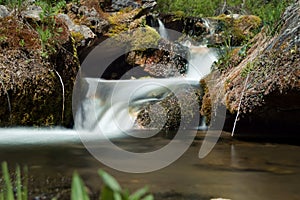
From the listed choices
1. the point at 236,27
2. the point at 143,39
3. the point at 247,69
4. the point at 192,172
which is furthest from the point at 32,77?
the point at 236,27

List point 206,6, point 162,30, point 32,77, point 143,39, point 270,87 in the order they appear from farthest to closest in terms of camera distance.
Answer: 1. point 206,6
2. point 162,30
3. point 143,39
4. point 32,77
5. point 270,87

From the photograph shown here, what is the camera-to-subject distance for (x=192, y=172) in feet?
12.2

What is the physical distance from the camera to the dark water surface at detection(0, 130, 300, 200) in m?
3.03

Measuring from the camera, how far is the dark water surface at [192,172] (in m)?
3.03

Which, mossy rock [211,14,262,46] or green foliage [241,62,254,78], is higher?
mossy rock [211,14,262,46]

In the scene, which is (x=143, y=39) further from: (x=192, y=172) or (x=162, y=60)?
(x=192, y=172)

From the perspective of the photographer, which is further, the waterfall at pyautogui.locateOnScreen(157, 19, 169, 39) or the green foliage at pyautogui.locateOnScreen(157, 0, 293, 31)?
the green foliage at pyautogui.locateOnScreen(157, 0, 293, 31)

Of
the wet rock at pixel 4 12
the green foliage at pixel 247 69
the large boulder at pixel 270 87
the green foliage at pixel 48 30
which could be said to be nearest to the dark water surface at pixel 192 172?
the large boulder at pixel 270 87

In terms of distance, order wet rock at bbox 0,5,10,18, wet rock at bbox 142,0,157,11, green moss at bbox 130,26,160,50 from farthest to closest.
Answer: wet rock at bbox 142,0,157,11, green moss at bbox 130,26,160,50, wet rock at bbox 0,5,10,18

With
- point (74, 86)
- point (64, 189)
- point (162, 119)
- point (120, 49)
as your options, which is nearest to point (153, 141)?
point (162, 119)

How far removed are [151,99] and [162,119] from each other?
0.82 meters

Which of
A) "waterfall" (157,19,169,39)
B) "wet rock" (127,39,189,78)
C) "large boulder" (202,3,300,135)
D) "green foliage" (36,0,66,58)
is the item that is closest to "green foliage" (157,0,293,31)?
"waterfall" (157,19,169,39)

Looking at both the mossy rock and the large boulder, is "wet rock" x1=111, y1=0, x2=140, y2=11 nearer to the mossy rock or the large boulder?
the mossy rock

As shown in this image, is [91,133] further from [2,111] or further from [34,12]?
[34,12]
